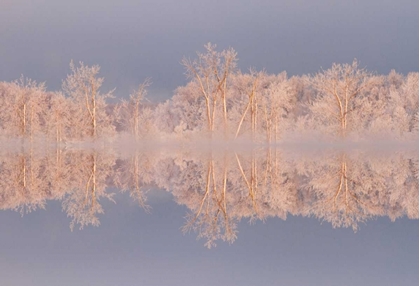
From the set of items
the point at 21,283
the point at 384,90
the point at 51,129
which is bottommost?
the point at 21,283

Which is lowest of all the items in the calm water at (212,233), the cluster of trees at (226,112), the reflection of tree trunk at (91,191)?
the calm water at (212,233)

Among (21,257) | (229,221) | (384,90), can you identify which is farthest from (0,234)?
(384,90)

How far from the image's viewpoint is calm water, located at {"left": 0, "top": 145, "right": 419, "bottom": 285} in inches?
159

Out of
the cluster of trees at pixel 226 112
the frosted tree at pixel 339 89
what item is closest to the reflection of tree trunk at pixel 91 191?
the cluster of trees at pixel 226 112

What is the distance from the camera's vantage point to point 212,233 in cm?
533

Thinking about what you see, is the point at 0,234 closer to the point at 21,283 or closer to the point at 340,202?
the point at 21,283

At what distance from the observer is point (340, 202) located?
7090 millimetres

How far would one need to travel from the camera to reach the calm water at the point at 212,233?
159 inches

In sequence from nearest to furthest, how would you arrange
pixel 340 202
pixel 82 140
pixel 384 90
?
pixel 340 202 < pixel 82 140 < pixel 384 90

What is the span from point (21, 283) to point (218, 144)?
25.9 meters

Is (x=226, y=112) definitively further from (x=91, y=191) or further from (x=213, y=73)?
(x=91, y=191)

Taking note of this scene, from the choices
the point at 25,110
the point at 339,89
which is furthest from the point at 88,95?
the point at 339,89

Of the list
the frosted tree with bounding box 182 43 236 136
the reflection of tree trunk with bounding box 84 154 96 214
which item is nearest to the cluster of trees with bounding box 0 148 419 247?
the reflection of tree trunk with bounding box 84 154 96 214

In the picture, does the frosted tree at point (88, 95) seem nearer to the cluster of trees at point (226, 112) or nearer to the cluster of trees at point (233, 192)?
the cluster of trees at point (226, 112)
